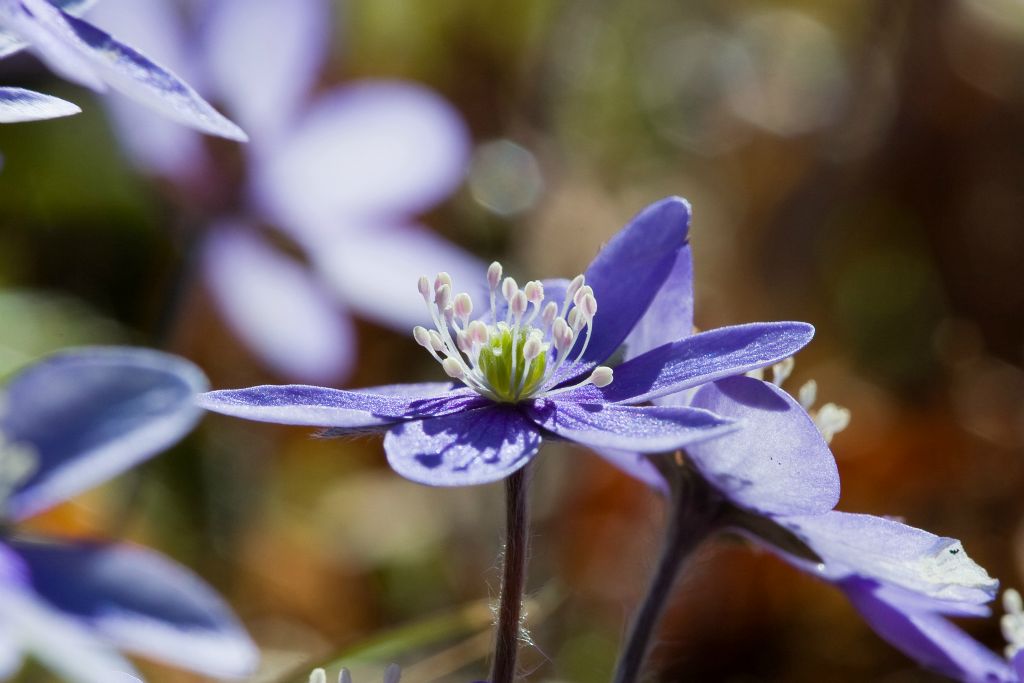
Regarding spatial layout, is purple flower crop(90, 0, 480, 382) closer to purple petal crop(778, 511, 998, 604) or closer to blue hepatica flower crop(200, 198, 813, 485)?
blue hepatica flower crop(200, 198, 813, 485)

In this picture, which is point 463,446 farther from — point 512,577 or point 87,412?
point 87,412

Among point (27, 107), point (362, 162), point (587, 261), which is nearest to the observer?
point (27, 107)

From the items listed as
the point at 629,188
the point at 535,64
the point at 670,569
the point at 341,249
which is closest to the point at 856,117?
the point at 629,188

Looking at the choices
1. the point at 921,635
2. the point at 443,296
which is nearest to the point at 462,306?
the point at 443,296

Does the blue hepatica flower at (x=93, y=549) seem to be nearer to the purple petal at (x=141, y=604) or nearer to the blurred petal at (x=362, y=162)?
the purple petal at (x=141, y=604)

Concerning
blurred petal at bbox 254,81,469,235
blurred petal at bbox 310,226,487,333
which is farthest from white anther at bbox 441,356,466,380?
blurred petal at bbox 254,81,469,235

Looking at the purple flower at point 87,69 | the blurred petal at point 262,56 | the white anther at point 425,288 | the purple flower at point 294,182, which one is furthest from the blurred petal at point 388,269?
the purple flower at point 87,69

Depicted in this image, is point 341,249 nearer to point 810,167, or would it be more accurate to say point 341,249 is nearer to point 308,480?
point 308,480
